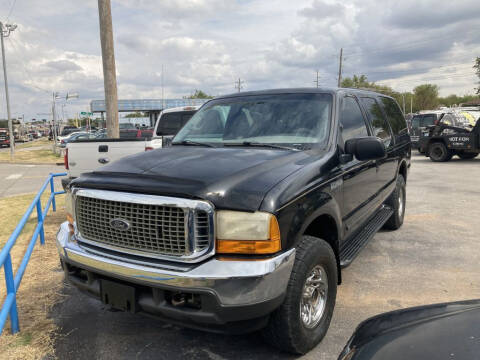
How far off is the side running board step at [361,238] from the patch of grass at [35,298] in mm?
2542

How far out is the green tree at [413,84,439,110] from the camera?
91562mm

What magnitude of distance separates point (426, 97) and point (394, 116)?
97.6 m

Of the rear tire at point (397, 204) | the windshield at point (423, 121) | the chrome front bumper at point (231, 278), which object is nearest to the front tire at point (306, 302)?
the chrome front bumper at point (231, 278)

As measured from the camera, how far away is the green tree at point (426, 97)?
91.6 metres

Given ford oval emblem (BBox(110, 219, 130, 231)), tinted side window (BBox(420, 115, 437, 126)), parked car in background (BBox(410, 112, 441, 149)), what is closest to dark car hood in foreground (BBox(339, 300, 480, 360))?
ford oval emblem (BBox(110, 219, 130, 231))

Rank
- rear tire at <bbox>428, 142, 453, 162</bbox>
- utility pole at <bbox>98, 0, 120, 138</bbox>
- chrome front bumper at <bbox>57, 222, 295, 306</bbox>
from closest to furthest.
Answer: chrome front bumper at <bbox>57, 222, 295, 306</bbox>
utility pole at <bbox>98, 0, 120, 138</bbox>
rear tire at <bbox>428, 142, 453, 162</bbox>

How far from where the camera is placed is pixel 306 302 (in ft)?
9.34

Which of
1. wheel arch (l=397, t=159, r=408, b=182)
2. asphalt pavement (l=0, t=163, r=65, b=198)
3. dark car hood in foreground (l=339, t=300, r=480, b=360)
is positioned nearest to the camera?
dark car hood in foreground (l=339, t=300, r=480, b=360)

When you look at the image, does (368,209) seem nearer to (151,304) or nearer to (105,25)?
(151,304)

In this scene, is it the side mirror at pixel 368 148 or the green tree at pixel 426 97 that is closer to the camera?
the side mirror at pixel 368 148

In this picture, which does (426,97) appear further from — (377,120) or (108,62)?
(377,120)

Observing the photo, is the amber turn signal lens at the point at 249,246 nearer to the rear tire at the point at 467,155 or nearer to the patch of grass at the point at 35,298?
the patch of grass at the point at 35,298

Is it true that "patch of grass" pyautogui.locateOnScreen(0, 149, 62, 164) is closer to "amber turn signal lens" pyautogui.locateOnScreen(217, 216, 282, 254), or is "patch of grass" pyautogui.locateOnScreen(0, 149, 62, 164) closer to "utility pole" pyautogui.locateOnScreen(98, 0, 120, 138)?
"utility pole" pyautogui.locateOnScreen(98, 0, 120, 138)

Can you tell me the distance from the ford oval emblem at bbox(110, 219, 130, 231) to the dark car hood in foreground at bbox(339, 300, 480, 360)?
151 centimetres
